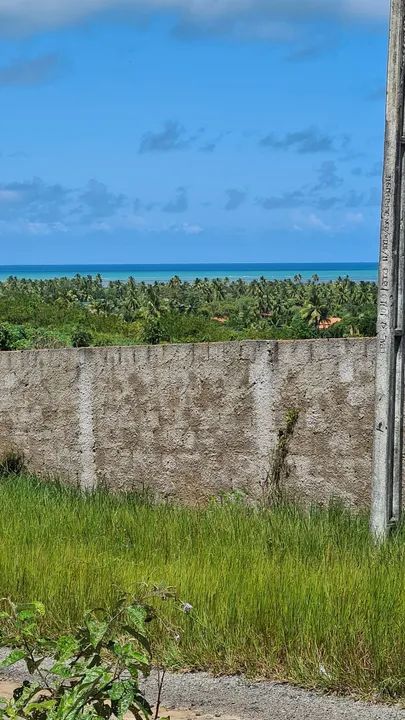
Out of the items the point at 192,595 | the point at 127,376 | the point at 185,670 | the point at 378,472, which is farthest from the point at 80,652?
the point at 127,376

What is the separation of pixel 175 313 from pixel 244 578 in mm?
62942

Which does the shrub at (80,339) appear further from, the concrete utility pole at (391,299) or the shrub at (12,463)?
the concrete utility pole at (391,299)

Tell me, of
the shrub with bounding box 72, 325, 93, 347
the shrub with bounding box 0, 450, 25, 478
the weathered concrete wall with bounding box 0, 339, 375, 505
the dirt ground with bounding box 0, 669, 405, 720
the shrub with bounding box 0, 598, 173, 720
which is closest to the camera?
the shrub with bounding box 0, 598, 173, 720

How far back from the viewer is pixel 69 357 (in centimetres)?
1087

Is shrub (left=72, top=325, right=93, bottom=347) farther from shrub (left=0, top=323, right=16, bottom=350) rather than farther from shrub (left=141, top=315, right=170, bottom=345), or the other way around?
shrub (left=0, top=323, right=16, bottom=350)

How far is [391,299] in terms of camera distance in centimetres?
753

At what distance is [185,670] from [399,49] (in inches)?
161

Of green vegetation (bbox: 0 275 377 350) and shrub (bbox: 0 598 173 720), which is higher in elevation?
green vegetation (bbox: 0 275 377 350)

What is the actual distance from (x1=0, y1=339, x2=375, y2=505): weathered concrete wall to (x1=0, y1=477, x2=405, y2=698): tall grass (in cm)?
51

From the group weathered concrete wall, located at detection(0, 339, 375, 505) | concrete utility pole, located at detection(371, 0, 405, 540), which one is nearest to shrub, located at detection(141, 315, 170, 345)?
weathered concrete wall, located at detection(0, 339, 375, 505)

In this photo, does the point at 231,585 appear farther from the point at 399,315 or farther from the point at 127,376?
the point at 127,376

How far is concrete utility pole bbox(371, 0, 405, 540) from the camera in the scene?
7551 millimetres

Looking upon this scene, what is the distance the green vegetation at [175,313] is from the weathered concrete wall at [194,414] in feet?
8.74

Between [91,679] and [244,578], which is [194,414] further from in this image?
[91,679]
